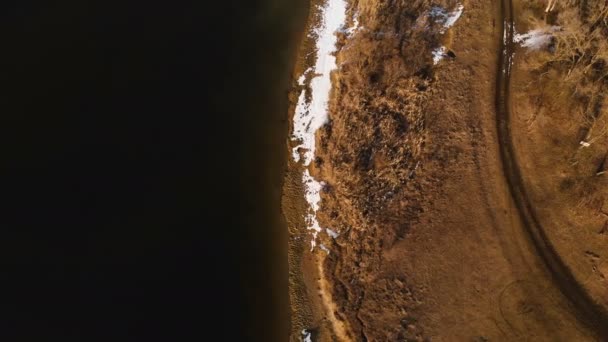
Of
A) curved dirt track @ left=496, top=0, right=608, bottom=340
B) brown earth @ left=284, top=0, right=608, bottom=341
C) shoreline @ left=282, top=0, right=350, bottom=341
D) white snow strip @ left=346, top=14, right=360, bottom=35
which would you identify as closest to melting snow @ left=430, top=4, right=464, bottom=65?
brown earth @ left=284, top=0, right=608, bottom=341

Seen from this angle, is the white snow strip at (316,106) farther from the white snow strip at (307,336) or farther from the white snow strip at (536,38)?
the white snow strip at (536,38)

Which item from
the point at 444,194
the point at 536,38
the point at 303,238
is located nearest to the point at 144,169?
the point at 303,238

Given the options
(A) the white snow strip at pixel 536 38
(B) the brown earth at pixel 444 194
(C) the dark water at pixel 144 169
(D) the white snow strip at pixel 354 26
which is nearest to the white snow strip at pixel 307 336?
(B) the brown earth at pixel 444 194

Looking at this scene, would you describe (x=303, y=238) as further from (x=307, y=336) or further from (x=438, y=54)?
(x=438, y=54)

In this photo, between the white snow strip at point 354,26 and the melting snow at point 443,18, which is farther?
the white snow strip at point 354,26

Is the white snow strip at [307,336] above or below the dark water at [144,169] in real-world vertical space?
below

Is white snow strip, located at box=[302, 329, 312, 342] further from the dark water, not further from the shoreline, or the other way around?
the dark water

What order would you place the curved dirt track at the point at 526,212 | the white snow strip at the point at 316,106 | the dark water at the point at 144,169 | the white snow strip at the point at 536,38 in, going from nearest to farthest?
1. the curved dirt track at the point at 526,212
2. the white snow strip at the point at 536,38
3. the dark water at the point at 144,169
4. the white snow strip at the point at 316,106
